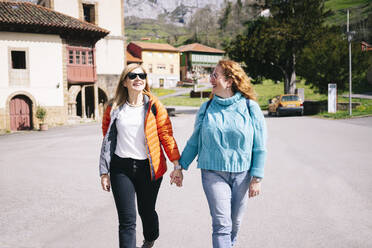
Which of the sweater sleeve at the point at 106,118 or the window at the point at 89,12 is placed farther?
the window at the point at 89,12

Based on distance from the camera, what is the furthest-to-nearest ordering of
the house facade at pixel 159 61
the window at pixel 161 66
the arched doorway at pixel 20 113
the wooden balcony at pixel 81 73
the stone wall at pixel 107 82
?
1. the window at pixel 161 66
2. the house facade at pixel 159 61
3. the stone wall at pixel 107 82
4. the wooden balcony at pixel 81 73
5. the arched doorway at pixel 20 113

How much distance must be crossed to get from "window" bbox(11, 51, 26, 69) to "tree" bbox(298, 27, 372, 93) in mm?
20468

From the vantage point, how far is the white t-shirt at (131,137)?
3.66 meters

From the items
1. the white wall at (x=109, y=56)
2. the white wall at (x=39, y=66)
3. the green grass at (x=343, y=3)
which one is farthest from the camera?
the green grass at (x=343, y=3)

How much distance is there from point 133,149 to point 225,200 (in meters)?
0.99

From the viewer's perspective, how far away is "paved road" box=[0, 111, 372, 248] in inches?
167

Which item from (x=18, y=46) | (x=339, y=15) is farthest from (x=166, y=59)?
(x=339, y=15)

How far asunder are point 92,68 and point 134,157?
93.4ft

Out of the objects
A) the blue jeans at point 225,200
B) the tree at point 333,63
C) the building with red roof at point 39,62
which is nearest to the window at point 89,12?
the building with red roof at point 39,62

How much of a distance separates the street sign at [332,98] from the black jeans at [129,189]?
2500 centimetres

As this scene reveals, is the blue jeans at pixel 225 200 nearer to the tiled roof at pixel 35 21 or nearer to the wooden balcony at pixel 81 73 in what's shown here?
the tiled roof at pixel 35 21

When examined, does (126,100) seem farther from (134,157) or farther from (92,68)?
(92,68)

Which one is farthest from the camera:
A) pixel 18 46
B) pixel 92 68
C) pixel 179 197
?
pixel 92 68

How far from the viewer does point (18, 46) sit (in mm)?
26375
